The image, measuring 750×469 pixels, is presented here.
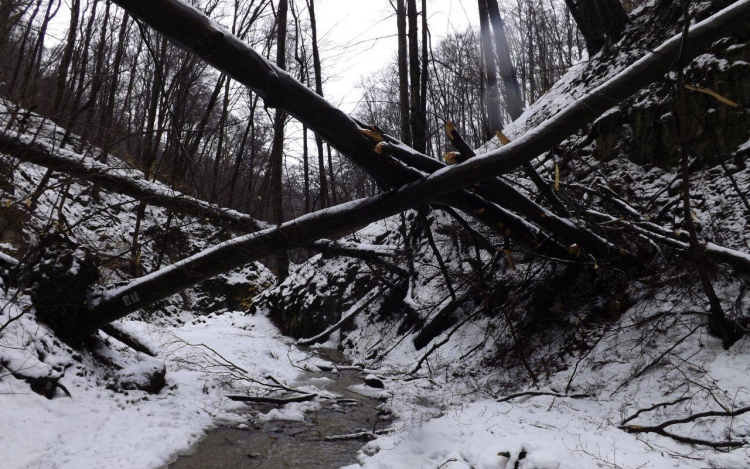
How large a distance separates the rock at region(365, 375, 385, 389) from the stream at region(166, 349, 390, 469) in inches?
20.8

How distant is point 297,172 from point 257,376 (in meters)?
10.9

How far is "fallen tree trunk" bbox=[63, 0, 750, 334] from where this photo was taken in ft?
11.4

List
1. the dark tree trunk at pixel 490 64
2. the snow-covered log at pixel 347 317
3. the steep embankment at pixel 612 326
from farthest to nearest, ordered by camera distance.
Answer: the dark tree trunk at pixel 490 64, the snow-covered log at pixel 347 317, the steep embankment at pixel 612 326

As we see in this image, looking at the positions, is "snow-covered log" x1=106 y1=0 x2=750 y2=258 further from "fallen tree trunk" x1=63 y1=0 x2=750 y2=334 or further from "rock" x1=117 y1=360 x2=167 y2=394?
"rock" x1=117 y1=360 x2=167 y2=394

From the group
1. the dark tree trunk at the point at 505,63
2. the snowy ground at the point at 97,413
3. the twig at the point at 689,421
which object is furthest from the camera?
the dark tree trunk at the point at 505,63

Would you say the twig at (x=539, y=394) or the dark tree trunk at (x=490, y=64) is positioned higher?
the dark tree trunk at (x=490, y=64)

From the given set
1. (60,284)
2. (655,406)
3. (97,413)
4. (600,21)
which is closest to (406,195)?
(655,406)

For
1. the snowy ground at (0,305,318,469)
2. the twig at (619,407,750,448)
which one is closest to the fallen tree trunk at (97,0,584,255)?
the twig at (619,407,750,448)

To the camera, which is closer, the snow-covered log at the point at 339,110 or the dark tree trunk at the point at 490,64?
the snow-covered log at the point at 339,110

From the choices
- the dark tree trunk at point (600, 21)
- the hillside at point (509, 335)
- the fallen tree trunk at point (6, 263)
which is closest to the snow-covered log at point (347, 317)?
the hillside at point (509, 335)

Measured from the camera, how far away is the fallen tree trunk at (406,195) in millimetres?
3463

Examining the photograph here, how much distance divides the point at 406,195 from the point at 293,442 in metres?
2.89

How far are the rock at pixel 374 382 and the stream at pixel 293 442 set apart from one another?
527mm

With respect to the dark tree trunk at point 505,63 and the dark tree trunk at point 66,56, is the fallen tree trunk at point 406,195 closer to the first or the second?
the dark tree trunk at point 66,56
